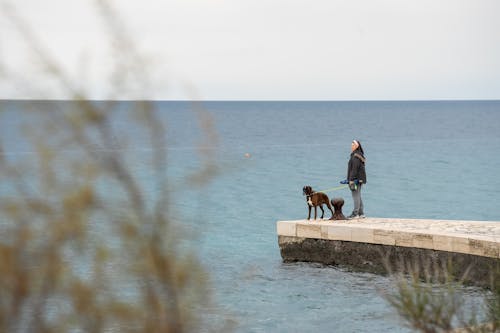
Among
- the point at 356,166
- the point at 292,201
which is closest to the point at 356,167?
the point at 356,166

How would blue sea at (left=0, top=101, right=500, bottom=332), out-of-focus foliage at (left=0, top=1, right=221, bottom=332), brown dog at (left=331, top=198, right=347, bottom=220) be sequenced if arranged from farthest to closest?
1. brown dog at (left=331, top=198, right=347, bottom=220)
2. blue sea at (left=0, top=101, right=500, bottom=332)
3. out-of-focus foliage at (left=0, top=1, right=221, bottom=332)

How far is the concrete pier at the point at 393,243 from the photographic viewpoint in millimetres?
14867

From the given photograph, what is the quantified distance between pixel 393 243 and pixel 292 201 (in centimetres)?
1683

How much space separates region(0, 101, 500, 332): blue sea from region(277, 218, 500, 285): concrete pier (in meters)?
0.32

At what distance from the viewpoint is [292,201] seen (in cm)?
3316

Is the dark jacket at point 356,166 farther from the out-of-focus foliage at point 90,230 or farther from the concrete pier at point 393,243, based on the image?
the out-of-focus foliage at point 90,230

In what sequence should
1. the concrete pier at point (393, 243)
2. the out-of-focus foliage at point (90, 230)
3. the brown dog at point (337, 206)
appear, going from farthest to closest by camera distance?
the brown dog at point (337, 206) < the concrete pier at point (393, 243) < the out-of-focus foliage at point (90, 230)

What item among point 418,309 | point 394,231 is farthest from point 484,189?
point 418,309

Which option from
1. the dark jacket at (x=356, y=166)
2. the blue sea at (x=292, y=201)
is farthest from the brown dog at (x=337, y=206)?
the blue sea at (x=292, y=201)

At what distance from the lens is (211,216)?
92.6 ft

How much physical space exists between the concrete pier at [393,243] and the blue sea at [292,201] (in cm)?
32

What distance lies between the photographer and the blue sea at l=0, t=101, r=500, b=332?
545 cm

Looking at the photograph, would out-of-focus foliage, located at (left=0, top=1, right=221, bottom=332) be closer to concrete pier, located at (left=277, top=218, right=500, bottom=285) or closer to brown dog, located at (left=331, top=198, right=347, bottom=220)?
concrete pier, located at (left=277, top=218, right=500, bottom=285)

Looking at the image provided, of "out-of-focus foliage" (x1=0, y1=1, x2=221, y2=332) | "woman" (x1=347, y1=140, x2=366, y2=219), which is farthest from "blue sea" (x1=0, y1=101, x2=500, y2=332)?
"woman" (x1=347, y1=140, x2=366, y2=219)
